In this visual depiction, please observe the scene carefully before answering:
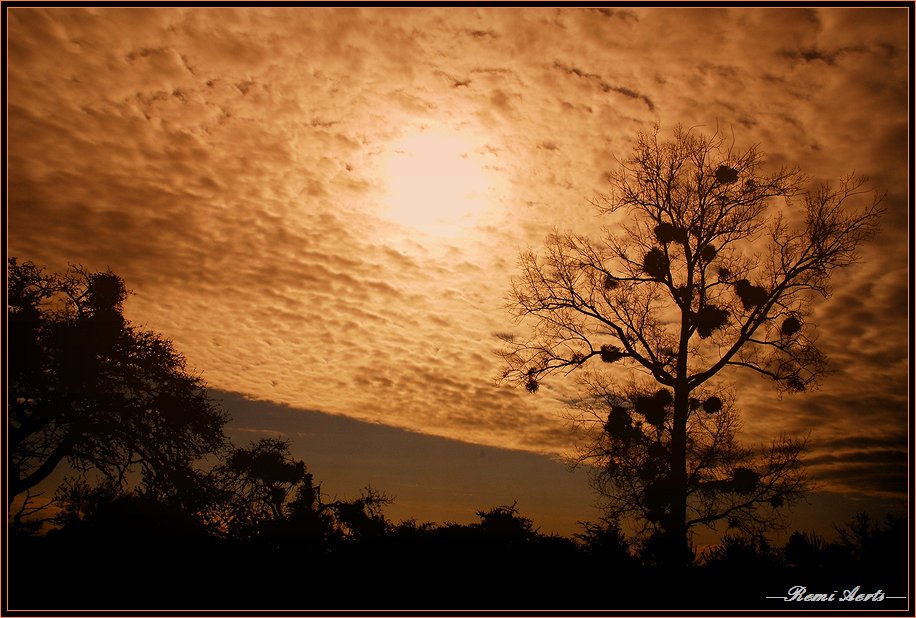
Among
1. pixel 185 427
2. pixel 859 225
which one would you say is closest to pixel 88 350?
pixel 185 427

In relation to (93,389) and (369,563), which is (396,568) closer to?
(369,563)

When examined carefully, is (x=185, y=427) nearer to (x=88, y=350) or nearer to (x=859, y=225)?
(x=88, y=350)

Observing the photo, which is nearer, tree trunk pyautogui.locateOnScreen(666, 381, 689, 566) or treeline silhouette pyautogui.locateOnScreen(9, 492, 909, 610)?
treeline silhouette pyautogui.locateOnScreen(9, 492, 909, 610)

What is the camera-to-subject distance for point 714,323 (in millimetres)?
14844

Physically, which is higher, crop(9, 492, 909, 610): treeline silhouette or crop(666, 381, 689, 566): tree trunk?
crop(666, 381, 689, 566): tree trunk

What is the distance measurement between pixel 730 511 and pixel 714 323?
481cm
